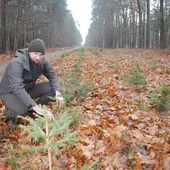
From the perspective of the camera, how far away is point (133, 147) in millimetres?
2984

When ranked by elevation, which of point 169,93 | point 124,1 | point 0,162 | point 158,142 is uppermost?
point 124,1

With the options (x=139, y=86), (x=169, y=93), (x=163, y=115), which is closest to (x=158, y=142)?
(x=163, y=115)

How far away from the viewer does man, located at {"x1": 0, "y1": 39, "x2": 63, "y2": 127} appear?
3.64m

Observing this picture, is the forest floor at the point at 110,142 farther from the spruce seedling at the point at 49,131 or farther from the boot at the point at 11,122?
the spruce seedling at the point at 49,131

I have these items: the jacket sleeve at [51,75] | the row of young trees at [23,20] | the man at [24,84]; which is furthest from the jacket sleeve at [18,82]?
the row of young trees at [23,20]

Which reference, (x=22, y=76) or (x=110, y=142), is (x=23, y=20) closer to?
(x=22, y=76)

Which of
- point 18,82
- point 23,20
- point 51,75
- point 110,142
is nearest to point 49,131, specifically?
point 110,142

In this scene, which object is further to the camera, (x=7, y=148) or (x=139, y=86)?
(x=139, y=86)

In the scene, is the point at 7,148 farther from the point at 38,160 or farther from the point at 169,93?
the point at 169,93

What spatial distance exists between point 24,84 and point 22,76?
350 millimetres

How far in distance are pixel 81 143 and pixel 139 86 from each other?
353 cm

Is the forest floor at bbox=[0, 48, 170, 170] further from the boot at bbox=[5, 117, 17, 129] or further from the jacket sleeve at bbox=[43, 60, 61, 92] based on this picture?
the jacket sleeve at bbox=[43, 60, 61, 92]

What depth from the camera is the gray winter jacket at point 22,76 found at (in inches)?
141

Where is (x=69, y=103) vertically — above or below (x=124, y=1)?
below
